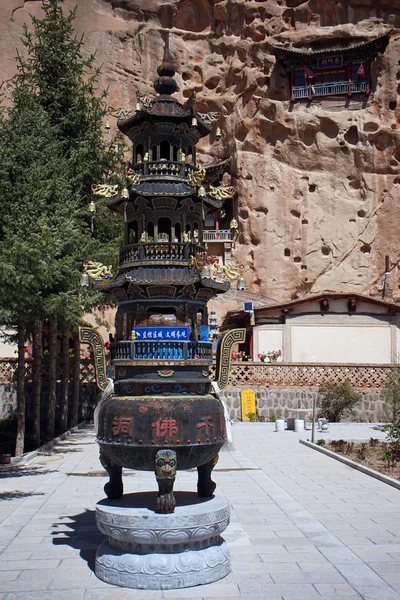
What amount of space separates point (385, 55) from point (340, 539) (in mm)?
40275

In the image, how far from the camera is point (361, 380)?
91.2 ft

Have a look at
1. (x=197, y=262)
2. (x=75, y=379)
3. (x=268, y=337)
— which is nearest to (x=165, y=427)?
(x=197, y=262)

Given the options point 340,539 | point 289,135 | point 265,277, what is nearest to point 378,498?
point 340,539

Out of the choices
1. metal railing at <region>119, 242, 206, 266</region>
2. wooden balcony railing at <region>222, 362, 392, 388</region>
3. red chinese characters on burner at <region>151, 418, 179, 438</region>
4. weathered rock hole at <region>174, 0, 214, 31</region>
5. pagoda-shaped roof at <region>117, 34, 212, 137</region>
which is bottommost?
red chinese characters on burner at <region>151, 418, 179, 438</region>

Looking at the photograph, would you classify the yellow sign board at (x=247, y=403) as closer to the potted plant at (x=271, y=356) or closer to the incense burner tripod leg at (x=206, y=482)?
the potted plant at (x=271, y=356)

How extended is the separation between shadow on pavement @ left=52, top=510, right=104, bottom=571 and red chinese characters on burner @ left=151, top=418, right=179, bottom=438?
6.03ft

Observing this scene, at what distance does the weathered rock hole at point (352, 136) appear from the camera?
42188 mm

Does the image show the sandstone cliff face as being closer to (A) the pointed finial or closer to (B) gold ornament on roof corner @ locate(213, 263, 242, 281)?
(A) the pointed finial

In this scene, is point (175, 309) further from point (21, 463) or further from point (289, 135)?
point (289, 135)

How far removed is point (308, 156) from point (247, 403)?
21188 mm

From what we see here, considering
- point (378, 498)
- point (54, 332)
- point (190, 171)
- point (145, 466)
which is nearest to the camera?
point (145, 466)

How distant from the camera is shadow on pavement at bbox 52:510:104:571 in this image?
28.1 ft

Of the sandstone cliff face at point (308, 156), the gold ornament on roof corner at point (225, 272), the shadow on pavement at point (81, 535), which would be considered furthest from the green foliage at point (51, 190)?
the sandstone cliff face at point (308, 156)

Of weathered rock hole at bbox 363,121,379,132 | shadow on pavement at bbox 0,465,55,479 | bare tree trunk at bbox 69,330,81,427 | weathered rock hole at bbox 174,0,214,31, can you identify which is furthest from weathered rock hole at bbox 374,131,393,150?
shadow on pavement at bbox 0,465,55,479
